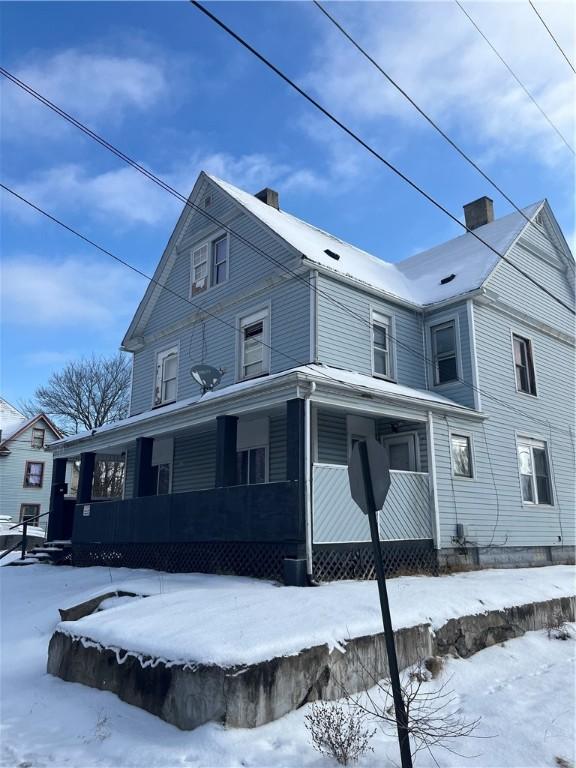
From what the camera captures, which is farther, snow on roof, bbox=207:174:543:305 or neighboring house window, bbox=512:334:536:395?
neighboring house window, bbox=512:334:536:395

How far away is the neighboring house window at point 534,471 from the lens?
628 inches

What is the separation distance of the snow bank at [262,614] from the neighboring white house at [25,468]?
3108 centimetres

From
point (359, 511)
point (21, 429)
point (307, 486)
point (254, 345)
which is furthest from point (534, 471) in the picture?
point (21, 429)

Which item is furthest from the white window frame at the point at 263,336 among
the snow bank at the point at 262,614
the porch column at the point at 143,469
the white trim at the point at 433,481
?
the snow bank at the point at 262,614

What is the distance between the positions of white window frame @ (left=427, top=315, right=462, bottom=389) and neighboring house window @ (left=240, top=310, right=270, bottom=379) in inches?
179

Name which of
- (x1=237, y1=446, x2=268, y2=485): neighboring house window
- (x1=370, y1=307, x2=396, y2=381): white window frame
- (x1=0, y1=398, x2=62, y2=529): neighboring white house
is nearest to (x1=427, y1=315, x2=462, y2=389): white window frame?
(x1=370, y1=307, x2=396, y2=381): white window frame

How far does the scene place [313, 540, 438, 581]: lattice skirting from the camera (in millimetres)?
10125

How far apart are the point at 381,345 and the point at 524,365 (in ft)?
16.1

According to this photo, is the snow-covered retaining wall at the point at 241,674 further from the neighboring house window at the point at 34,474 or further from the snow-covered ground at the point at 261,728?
the neighboring house window at the point at 34,474

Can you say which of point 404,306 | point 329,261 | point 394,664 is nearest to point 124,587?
point 394,664

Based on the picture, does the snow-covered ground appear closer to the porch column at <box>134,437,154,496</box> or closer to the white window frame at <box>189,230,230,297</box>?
the porch column at <box>134,437,154,496</box>

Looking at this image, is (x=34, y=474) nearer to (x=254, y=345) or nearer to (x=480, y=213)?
(x=254, y=345)

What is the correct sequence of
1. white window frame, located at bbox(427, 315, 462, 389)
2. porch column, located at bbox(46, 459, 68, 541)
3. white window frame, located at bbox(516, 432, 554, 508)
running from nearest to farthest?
white window frame, located at bbox(427, 315, 462, 389), white window frame, located at bbox(516, 432, 554, 508), porch column, located at bbox(46, 459, 68, 541)

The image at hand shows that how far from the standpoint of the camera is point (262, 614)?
6832mm
